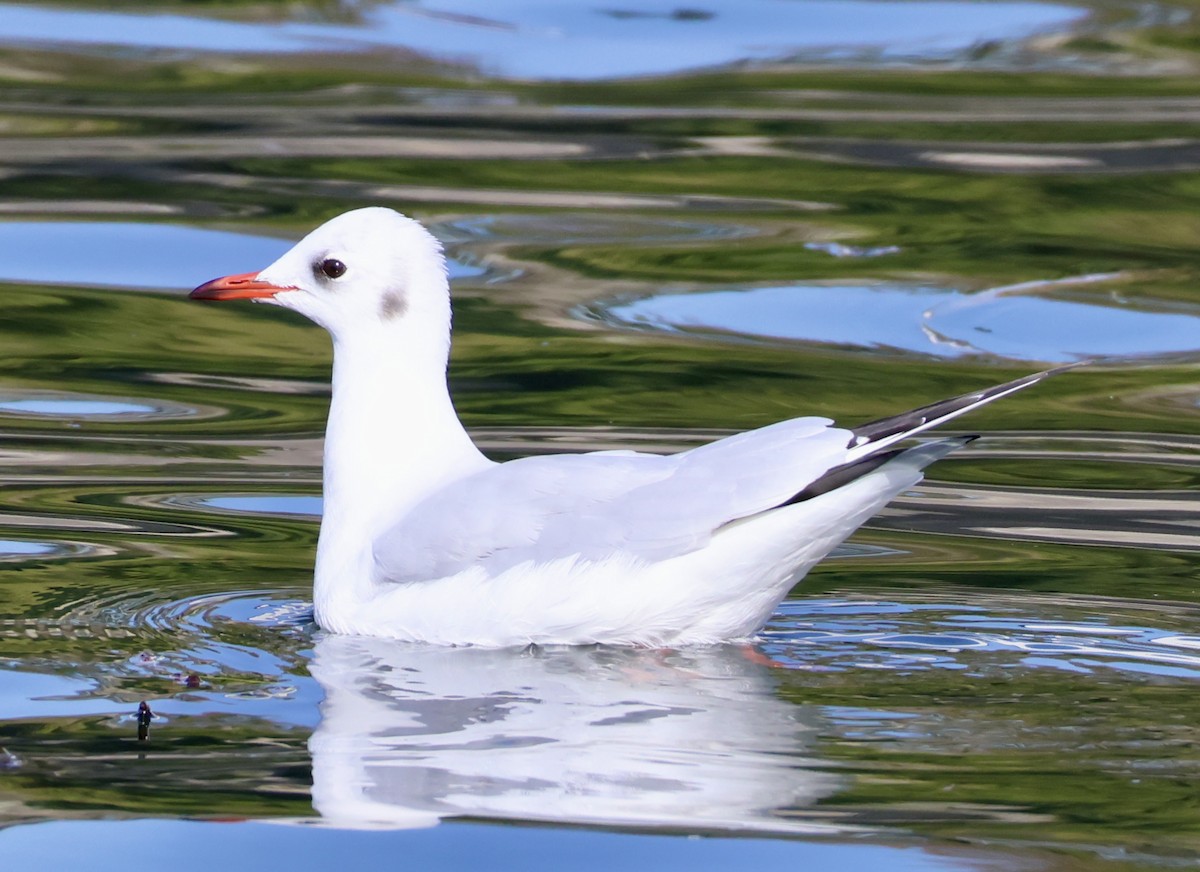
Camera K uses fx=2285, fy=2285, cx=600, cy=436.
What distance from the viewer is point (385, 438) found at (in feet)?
22.6

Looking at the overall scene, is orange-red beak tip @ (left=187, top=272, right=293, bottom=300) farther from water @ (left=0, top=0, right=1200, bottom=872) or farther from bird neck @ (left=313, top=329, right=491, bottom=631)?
water @ (left=0, top=0, right=1200, bottom=872)

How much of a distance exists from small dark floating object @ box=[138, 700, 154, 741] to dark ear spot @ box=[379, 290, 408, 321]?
5.86 feet

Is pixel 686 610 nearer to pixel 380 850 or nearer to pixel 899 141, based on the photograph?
pixel 380 850

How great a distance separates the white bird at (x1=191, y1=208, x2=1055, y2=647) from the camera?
5980mm

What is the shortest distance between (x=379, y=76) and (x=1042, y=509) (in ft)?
25.3

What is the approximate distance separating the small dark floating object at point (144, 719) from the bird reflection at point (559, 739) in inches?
16.1

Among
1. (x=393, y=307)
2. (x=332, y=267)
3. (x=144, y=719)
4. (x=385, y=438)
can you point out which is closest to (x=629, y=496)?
(x=385, y=438)

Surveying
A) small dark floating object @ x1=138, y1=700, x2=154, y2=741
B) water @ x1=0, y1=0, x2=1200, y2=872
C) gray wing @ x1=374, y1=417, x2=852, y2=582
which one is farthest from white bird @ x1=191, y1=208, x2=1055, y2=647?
small dark floating object @ x1=138, y1=700, x2=154, y2=741

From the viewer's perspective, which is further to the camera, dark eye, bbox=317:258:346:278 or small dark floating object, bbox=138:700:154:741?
dark eye, bbox=317:258:346:278

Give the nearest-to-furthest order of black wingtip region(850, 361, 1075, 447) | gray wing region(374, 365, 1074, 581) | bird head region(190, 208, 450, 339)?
1. black wingtip region(850, 361, 1075, 447)
2. gray wing region(374, 365, 1074, 581)
3. bird head region(190, 208, 450, 339)

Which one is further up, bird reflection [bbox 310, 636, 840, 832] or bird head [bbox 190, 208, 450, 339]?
bird head [bbox 190, 208, 450, 339]

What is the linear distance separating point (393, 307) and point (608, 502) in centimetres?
111

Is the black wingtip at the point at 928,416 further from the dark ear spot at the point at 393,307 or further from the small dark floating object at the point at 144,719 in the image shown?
the small dark floating object at the point at 144,719

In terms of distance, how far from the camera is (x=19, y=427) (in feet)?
30.5
